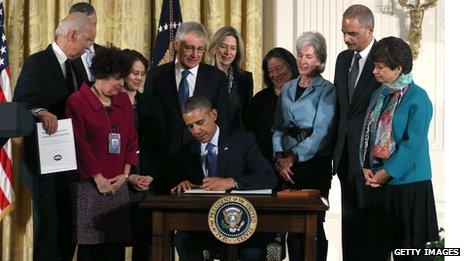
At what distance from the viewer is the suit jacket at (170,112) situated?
4.56m

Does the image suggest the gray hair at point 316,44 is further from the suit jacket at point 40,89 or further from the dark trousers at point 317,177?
the suit jacket at point 40,89

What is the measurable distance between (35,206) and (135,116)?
2.57ft

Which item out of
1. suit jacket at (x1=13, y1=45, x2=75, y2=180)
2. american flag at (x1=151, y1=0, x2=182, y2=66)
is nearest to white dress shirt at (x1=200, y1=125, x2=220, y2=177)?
suit jacket at (x1=13, y1=45, x2=75, y2=180)

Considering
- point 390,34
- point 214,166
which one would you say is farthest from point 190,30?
point 390,34

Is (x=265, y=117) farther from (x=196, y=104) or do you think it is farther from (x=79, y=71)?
(x=79, y=71)

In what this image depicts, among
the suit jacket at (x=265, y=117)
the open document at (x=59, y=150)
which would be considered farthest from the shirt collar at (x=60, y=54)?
the suit jacket at (x=265, y=117)

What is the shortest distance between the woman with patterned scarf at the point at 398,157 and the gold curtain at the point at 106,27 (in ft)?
6.27

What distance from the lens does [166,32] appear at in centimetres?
550

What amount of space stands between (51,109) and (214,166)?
959 millimetres

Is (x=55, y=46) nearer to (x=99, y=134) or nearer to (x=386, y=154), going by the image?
(x=99, y=134)

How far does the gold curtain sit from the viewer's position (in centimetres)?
590

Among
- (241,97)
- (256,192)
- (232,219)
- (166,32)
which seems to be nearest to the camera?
(232,219)

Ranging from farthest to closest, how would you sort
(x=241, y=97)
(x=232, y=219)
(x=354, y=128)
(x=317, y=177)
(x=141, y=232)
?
(x=241, y=97)
(x=141, y=232)
(x=317, y=177)
(x=354, y=128)
(x=232, y=219)

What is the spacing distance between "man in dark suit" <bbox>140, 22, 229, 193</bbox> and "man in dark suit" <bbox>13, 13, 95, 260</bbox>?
0.57 m
